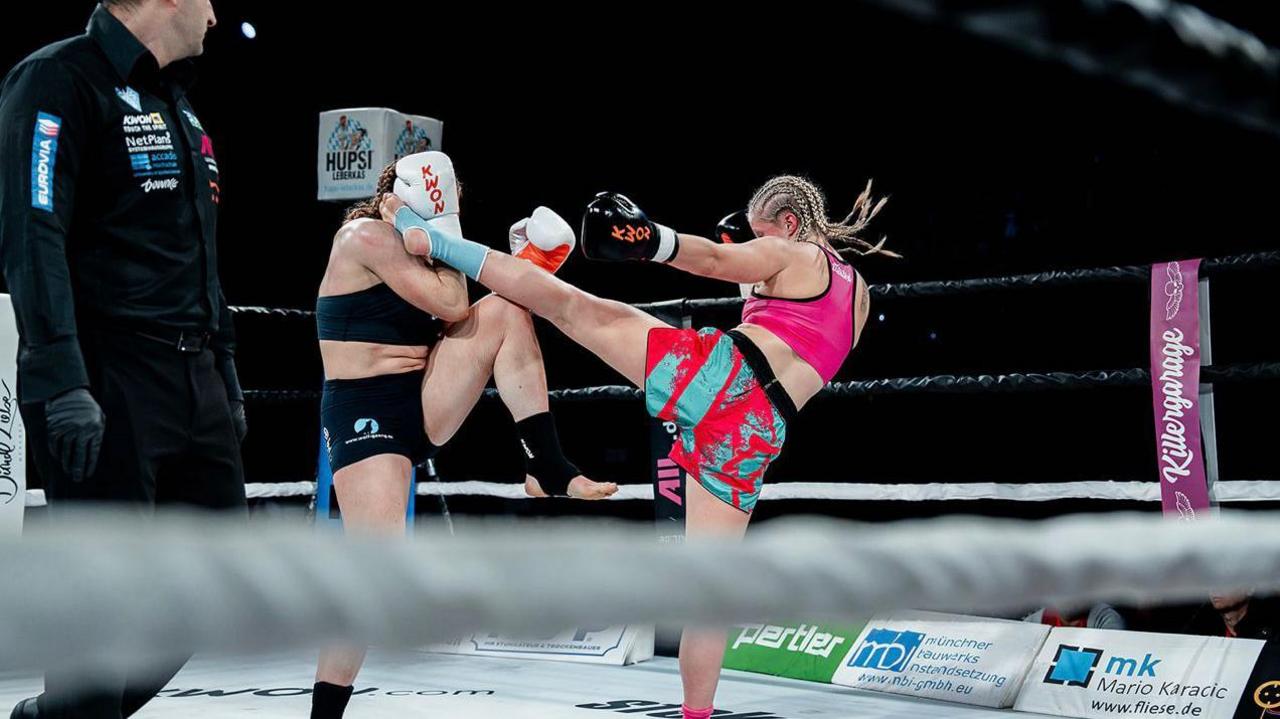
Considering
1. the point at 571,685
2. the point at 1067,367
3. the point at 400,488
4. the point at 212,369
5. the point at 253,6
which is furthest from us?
the point at 253,6

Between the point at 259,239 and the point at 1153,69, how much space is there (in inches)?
202

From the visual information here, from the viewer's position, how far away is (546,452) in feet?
7.41

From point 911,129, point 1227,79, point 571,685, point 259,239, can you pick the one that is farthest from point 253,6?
point 1227,79

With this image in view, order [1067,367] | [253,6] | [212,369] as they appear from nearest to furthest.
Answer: [212,369] < [1067,367] < [253,6]

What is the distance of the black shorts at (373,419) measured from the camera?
1952 mm

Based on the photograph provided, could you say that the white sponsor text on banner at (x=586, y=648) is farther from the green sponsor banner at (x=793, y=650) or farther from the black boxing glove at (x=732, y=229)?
the black boxing glove at (x=732, y=229)

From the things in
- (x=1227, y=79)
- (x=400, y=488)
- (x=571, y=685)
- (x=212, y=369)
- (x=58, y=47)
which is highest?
(x=58, y=47)

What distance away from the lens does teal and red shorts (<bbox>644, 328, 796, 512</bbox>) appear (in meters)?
2.01

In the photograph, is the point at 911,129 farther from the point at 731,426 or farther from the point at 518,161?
the point at 731,426

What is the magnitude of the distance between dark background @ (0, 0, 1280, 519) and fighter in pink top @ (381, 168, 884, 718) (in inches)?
25.4

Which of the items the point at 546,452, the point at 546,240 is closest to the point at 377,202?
the point at 546,240

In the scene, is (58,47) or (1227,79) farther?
(58,47)

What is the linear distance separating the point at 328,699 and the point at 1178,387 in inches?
63.3

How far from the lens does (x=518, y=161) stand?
5168 millimetres
